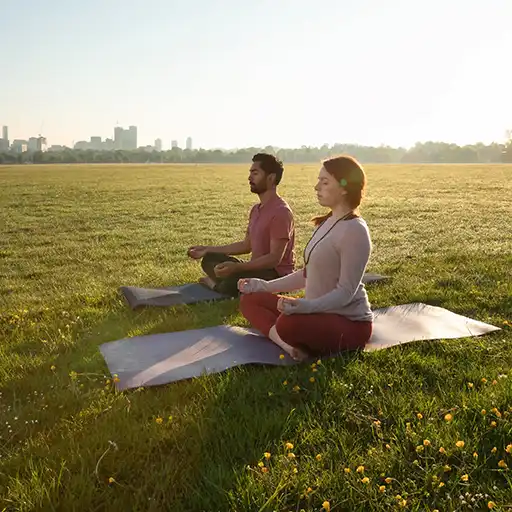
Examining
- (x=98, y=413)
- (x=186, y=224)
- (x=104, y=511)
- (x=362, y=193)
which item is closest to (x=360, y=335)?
(x=362, y=193)

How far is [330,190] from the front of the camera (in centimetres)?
462

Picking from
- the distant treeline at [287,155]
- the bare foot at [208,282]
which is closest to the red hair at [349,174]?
the bare foot at [208,282]

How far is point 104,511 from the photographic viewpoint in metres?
3.04

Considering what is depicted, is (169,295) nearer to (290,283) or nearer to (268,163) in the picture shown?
(268,163)

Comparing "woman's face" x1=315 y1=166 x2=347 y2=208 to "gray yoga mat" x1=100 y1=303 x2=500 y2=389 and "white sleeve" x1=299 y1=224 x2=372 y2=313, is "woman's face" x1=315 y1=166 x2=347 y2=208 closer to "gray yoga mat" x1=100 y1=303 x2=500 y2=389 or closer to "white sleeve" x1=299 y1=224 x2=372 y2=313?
"white sleeve" x1=299 y1=224 x2=372 y2=313

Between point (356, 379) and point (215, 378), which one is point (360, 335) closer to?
point (356, 379)

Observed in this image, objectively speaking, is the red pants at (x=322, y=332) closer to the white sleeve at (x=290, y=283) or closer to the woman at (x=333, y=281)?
the woman at (x=333, y=281)

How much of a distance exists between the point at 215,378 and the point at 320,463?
1.36 meters

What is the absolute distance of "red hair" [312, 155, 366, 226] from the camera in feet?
15.0

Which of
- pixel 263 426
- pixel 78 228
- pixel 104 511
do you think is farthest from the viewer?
pixel 78 228

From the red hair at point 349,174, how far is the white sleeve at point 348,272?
257mm

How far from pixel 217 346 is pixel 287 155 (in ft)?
473

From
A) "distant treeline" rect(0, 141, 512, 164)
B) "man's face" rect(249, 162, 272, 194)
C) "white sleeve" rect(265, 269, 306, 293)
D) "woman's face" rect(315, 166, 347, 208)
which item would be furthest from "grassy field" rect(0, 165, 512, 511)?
"distant treeline" rect(0, 141, 512, 164)

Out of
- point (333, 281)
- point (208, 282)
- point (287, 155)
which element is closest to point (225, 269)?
point (208, 282)
